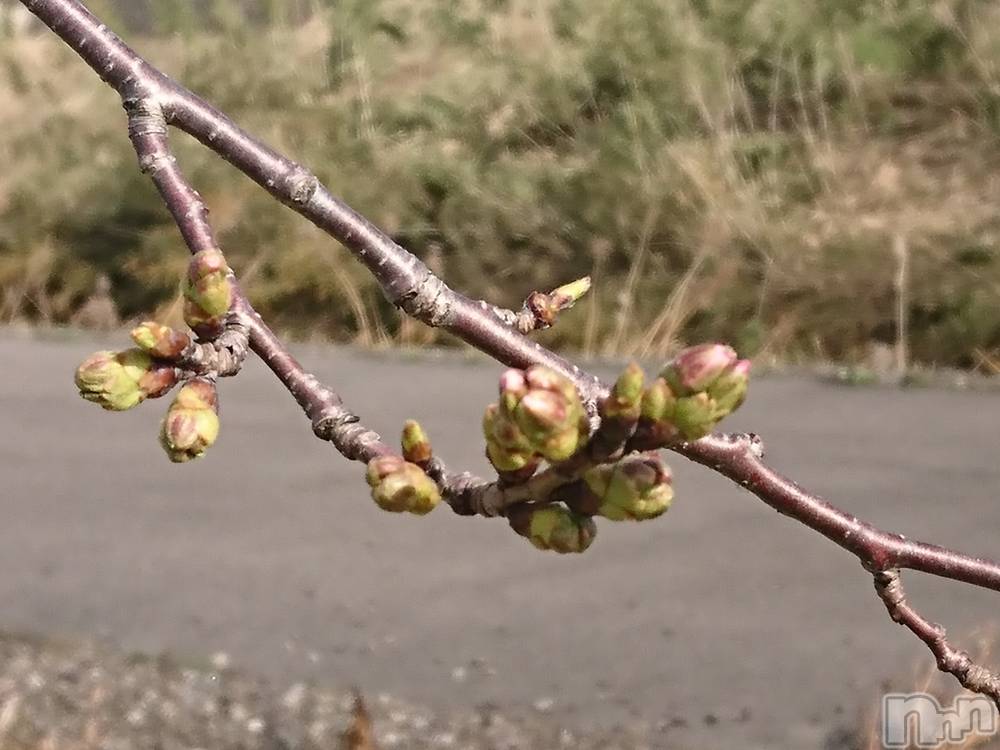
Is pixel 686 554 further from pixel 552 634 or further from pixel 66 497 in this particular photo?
pixel 66 497

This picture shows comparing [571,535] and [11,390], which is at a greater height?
[11,390]

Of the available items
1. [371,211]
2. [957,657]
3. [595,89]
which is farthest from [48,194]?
[957,657]

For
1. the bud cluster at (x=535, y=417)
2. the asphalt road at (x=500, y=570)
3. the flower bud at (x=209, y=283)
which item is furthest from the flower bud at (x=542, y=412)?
the asphalt road at (x=500, y=570)

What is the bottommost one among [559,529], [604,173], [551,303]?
[559,529]

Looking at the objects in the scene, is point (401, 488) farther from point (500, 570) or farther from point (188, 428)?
point (500, 570)

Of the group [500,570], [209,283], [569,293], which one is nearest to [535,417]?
[209,283]
